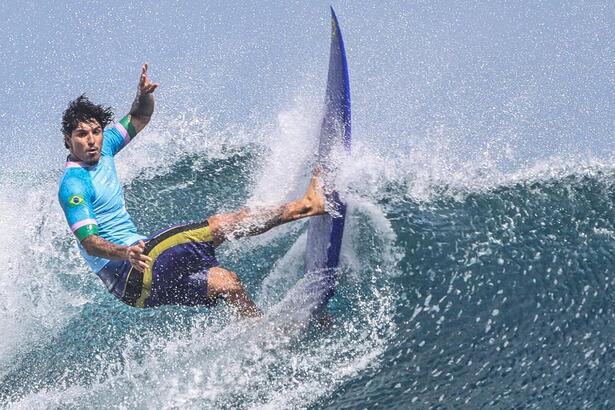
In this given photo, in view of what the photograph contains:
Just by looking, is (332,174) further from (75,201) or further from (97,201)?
(75,201)

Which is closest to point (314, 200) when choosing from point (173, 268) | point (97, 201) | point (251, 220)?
point (251, 220)

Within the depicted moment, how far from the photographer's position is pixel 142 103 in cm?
610

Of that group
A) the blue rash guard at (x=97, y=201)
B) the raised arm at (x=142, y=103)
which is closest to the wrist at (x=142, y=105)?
the raised arm at (x=142, y=103)

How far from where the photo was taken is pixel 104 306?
6863 mm

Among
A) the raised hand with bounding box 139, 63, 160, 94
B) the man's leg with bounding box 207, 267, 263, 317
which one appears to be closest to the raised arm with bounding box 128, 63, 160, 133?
the raised hand with bounding box 139, 63, 160, 94

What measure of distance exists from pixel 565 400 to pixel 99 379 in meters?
3.24

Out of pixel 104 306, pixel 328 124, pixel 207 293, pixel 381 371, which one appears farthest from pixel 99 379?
pixel 328 124

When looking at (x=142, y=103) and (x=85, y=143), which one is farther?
(x=142, y=103)

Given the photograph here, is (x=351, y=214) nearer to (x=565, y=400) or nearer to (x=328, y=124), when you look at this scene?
(x=328, y=124)

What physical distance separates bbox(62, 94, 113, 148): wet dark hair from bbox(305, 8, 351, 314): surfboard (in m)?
1.60

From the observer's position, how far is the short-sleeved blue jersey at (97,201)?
205 inches

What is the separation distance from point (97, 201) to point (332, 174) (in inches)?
66.7

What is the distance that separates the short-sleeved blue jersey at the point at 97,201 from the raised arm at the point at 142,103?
280mm

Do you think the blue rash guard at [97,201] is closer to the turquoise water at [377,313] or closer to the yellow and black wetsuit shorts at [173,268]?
the yellow and black wetsuit shorts at [173,268]
